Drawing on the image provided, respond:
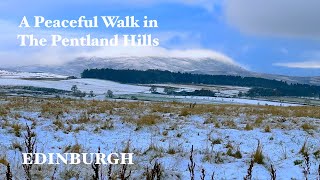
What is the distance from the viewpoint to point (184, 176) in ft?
26.8

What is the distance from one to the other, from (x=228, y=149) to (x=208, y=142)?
1174mm

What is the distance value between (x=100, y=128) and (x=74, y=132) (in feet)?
3.96

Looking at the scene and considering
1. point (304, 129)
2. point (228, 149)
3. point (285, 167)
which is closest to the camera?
point (285, 167)

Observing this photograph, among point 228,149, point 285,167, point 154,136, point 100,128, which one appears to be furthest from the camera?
point 100,128

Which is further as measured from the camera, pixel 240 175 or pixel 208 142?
pixel 208 142

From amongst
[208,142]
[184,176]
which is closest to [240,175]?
[184,176]

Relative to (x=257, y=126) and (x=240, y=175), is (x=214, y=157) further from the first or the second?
(x=257, y=126)

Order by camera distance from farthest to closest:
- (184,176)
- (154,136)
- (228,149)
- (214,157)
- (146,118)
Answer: (146,118), (154,136), (228,149), (214,157), (184,176)

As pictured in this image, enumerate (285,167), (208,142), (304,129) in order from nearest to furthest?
1. (285,167)
2. (208,142)
3. (304,129)

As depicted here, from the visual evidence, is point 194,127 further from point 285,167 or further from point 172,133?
point 285,167

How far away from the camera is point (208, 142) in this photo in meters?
11.8

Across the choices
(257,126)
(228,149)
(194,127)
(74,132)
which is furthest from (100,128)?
(257,126)

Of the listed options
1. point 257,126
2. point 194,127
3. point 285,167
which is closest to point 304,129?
point 257,126

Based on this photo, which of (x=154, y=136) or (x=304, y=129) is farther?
(x=304, y=129)
